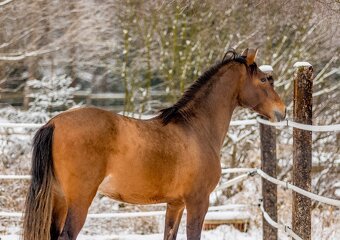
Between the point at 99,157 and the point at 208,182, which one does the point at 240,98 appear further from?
the point at 99,157

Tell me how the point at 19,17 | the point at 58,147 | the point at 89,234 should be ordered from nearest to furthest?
the point at 58,147
the point at 89,234
the point at 19,17

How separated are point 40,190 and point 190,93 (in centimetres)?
150

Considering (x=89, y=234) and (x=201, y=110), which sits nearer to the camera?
(x=201, y=110)

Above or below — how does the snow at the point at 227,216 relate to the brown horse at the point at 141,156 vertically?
below

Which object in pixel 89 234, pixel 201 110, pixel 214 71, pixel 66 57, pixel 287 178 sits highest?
pixel 66 57

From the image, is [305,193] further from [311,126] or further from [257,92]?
[257,92]

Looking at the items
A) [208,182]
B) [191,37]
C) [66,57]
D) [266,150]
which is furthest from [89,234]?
[66,57]

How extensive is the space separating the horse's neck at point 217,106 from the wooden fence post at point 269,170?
0.84 meters

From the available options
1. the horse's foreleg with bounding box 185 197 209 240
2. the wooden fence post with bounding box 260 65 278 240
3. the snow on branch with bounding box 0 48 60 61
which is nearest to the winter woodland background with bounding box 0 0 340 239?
the snow on branch with bounding box 0 48 60 61

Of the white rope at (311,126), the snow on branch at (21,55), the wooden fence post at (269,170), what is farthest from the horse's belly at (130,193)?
the snow on branch at (21,55)

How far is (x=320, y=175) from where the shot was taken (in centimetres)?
804

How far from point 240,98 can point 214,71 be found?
0.33 meters

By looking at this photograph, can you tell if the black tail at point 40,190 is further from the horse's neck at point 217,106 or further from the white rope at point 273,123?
the white rope at point 273,123

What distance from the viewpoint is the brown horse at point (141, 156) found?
12.7ft
